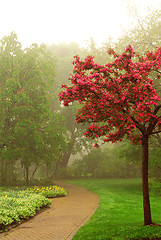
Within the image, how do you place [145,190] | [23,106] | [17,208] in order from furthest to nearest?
[23,106] < [17,208] < [145,190]

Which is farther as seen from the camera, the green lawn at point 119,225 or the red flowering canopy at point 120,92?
the red flowering canopy at point 120,92

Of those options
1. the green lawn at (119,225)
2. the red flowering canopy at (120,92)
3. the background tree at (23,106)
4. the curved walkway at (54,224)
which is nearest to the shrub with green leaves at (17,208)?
the curved walkway at (54,224)

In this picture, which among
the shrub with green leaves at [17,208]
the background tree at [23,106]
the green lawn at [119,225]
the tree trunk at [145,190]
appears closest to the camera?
the green lawn at [119,225]

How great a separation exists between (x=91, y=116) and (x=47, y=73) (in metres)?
16.0

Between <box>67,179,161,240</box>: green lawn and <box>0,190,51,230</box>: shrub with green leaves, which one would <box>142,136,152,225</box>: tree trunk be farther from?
<box>0,190,51,230</box>: shrub with green leaves

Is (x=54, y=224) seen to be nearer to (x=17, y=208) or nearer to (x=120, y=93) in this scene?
(x=17, y=208)

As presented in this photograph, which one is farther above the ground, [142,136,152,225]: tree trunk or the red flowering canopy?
the red flowering canopy

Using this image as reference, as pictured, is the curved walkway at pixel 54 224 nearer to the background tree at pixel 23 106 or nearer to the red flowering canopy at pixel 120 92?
the red flowering canopy at pixel 120 92

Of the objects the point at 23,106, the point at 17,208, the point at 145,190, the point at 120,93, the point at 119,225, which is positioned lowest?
the point at 119,225

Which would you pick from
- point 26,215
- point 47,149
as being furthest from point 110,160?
point 26,215

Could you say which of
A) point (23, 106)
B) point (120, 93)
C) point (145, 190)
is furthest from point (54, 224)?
point (23, 106)

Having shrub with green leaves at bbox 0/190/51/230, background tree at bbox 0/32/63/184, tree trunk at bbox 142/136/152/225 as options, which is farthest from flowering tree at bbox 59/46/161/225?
background tree at bbox 0/32/63/184

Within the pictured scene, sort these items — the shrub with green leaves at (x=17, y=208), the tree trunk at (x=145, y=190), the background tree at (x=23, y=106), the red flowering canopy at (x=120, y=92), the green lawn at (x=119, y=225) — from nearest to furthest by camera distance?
the green lawn at (x=119, y=225) < the red flowering canopy at (x=120, y=92) < the tree trunk at (x=145, y=190) < the shrub with green leaves at (x=17, y=208) < the background tree at (x=23, y=106)

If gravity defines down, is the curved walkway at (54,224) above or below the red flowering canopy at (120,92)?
below
